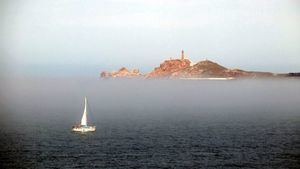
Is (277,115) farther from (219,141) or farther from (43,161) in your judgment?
(43,161)

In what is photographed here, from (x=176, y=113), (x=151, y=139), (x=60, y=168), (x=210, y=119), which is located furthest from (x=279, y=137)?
(x=176, y=113)

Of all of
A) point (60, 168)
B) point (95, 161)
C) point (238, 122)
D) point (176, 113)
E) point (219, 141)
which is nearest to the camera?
point (60, 168)

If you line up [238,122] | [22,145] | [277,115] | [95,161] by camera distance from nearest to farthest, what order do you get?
[95,161] → [22,145] → [238,122] → [277,115]

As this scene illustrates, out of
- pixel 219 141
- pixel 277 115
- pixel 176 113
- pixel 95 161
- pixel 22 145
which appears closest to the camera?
pixel 95 161

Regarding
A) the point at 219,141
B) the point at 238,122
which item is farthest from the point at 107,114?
the point at 219,141

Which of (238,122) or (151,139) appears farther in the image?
(238,122)

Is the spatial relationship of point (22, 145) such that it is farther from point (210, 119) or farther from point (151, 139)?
point (210, 119)

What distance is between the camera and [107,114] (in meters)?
174

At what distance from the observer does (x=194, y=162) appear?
8638 centimetres

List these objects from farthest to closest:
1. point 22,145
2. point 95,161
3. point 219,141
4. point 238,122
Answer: point 238,122 < point 219,141 < point 22,145 < point 95,161

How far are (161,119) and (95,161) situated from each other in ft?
226

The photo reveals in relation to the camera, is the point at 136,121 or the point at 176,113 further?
the point at 176,113

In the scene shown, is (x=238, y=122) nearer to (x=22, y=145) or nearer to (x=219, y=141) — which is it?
Answer: (x=219, y=141)

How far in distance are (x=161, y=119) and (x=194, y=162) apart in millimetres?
68327
